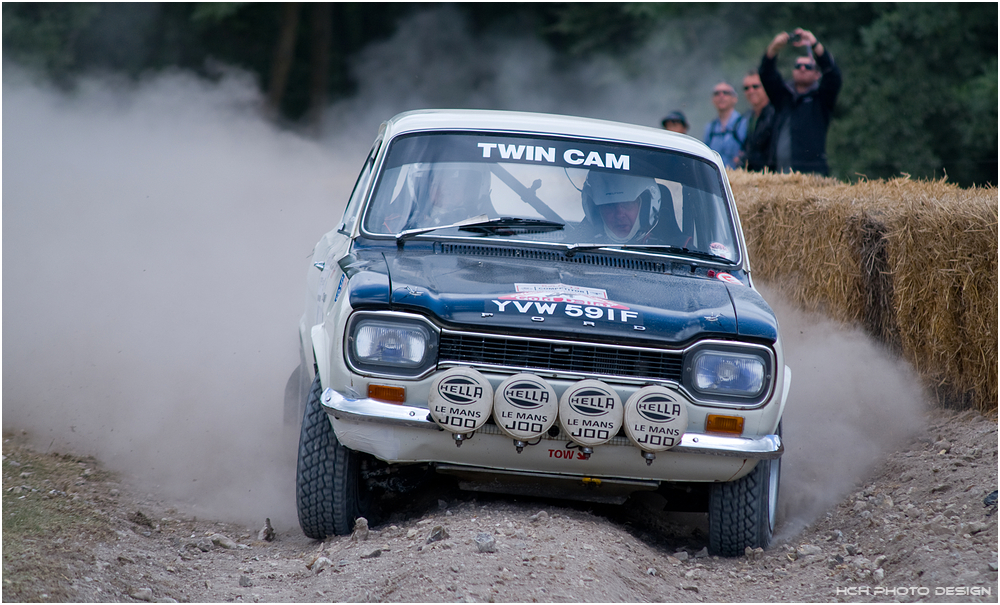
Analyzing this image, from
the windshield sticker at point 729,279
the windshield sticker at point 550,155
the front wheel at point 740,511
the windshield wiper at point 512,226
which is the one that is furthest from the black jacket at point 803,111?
the front wheel at point 740,511

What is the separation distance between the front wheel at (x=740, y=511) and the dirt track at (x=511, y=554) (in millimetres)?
87

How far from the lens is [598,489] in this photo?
4.22 m

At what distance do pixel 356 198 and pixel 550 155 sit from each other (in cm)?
116

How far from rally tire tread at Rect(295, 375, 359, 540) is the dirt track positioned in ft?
0.35

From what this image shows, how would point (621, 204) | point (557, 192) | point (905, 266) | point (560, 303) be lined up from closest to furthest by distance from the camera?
point (560, 303) < point (621, 204) < point (557, 192) < point (905, 266)

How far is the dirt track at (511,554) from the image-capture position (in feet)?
11.6

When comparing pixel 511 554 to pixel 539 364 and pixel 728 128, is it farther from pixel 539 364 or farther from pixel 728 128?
pixel 728 128

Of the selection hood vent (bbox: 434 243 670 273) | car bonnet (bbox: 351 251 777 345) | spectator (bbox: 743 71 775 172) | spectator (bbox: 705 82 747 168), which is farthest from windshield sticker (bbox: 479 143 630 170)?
spectator (bbox: 705 82 747 168)

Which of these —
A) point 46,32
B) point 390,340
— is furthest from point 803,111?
A: point 46,32

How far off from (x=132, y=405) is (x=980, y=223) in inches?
222

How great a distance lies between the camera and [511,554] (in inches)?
147

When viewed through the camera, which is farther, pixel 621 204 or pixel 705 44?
pixel 705 44

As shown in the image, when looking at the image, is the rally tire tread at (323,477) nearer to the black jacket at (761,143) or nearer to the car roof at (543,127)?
the car roof at (543,127)

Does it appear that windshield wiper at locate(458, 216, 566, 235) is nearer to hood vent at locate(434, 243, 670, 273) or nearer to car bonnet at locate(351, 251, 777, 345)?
hood vent at locate(434, 243, 670, 273)
